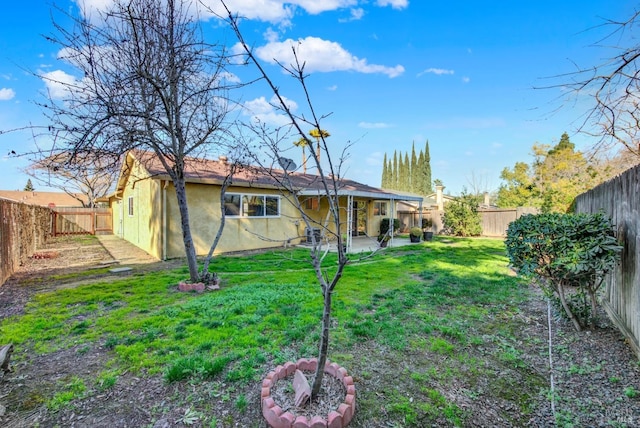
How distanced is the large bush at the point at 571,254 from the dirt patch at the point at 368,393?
1.60 ft

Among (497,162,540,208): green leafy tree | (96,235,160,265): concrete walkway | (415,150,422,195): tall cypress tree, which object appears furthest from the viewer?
(415,150,422,195): tall cypress tree

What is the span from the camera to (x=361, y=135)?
2.62m

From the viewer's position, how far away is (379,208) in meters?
16.9

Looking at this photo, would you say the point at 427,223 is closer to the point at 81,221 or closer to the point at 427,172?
the point at 81,221

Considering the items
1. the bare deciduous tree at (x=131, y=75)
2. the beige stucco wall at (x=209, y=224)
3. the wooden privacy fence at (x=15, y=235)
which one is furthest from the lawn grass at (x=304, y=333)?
the beige stucco wall at (x=209, y=224)

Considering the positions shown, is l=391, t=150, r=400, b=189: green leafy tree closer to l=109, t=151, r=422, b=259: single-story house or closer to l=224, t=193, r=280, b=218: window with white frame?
l=109, t=151, r=422, b=259: single-story house

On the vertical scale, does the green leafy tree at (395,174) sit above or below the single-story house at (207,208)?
above

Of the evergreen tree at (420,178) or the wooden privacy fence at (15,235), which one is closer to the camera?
the wooden privacy fence at (15,235)

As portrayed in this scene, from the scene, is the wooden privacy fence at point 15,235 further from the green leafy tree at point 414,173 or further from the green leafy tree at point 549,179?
the green leafy tree at point 414,173

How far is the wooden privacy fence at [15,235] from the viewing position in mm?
6348

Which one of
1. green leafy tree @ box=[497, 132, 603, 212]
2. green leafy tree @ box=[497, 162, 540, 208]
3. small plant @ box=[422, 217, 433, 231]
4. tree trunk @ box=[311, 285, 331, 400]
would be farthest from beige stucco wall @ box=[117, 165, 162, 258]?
green leafy tree @ box=[497, 162, 540, 208]

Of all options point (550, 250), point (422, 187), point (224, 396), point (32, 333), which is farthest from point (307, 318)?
point (422, 187)

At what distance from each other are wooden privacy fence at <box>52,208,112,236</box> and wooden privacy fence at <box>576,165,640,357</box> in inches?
907

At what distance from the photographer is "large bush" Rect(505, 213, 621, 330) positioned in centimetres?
335
